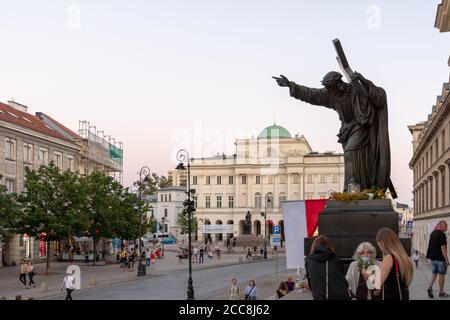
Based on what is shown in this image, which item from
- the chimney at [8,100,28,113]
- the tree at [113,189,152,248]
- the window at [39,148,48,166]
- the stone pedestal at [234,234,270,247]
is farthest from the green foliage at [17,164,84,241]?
the stone pedestal at [234,234,270,247]

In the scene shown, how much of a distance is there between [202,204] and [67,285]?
355ft

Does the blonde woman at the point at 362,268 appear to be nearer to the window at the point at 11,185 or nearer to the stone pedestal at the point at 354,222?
the stone pedestal at the point at 354,222

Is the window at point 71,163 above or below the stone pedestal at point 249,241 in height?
above

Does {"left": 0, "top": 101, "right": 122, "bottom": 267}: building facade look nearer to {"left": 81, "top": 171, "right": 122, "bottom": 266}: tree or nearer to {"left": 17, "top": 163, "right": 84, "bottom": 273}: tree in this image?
{"left": 17, "top": 163, "right": 84, "bottom": 273}: tree

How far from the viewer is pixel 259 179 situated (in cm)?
12738

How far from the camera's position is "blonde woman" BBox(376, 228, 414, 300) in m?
5.71

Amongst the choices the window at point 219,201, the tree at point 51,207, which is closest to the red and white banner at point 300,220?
the tree at point 51,207

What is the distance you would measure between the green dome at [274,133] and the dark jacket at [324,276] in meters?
124

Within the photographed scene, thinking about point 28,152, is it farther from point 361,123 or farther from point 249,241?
point 361,123

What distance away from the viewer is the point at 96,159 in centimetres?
6756

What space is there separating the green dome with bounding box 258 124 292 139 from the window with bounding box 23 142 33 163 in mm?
82234

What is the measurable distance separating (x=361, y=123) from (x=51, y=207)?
3363 centimetres

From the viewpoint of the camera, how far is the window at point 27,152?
5125 centimetres

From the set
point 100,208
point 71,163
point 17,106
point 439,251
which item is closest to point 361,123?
point 439,251
